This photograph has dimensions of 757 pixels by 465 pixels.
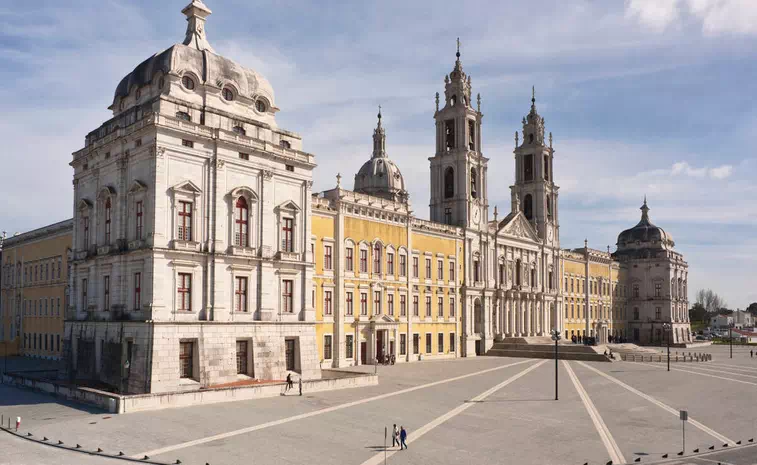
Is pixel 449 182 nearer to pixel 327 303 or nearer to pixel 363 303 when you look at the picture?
pixel 363 303

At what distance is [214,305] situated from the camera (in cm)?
3694

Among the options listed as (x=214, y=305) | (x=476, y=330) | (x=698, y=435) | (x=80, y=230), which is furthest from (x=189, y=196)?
(x=476, y=330)

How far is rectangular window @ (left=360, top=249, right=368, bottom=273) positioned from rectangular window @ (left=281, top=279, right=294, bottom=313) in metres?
15.1

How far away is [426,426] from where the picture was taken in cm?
2878

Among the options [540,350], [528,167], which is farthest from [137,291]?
[528,167]

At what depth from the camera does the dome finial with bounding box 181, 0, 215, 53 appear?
41.8m

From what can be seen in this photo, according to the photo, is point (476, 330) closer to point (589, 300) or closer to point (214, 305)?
point (589, 300)

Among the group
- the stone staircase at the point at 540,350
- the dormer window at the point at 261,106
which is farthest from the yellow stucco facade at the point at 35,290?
the stone staircase at the point at 540,350

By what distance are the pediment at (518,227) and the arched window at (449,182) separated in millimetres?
7626

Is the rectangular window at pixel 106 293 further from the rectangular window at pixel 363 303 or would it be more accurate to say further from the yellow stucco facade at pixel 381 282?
the rectangular window at pixel 363 303

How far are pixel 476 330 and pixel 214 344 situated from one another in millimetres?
39563

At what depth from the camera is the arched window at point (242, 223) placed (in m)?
38.8

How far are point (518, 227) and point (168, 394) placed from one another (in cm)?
5447

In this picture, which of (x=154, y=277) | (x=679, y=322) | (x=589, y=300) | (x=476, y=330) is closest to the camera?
(x=154, y=277)
